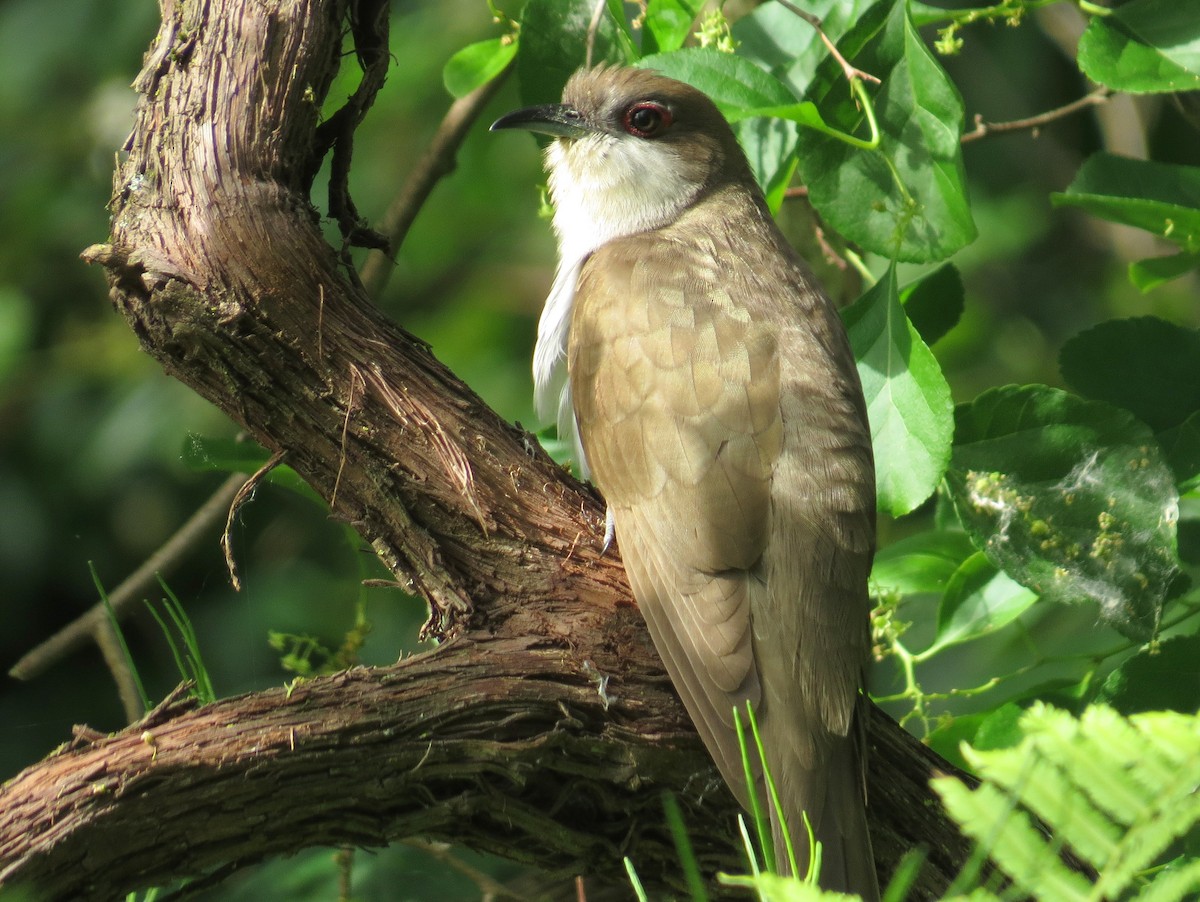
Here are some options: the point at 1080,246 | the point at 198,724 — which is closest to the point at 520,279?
the point at 1080,246

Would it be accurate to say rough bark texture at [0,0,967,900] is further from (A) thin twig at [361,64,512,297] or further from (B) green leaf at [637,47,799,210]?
(A) thin twig at [361,64,512,297]

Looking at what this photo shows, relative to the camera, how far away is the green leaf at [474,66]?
4.43m

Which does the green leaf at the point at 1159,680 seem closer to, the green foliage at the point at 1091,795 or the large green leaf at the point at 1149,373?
the large green leaf at the point at 1149,373

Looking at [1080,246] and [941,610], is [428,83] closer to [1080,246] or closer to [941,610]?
[941,610]

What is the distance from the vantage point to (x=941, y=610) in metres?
3.84

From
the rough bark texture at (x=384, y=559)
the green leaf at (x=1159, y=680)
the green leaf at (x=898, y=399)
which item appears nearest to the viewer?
the rough bark texture at (x=384, y=559)

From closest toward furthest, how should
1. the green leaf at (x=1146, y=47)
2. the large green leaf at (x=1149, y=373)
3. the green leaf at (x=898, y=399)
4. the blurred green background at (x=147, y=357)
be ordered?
the green leaf at (x=898, y=399) → the green leaf at (x=1146, y=47) → the large green leaf at (x=1149, y=373) → the blurred green background at (x=147, y=357)

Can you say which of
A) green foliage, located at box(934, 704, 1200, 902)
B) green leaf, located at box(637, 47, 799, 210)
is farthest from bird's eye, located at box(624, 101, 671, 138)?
green foliage, located at box(934, 704, 1200, 902)

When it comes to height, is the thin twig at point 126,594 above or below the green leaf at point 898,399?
below

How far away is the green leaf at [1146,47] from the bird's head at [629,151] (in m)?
1.29

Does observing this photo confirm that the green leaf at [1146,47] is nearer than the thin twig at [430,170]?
Yes

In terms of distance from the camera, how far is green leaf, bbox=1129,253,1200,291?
419cm

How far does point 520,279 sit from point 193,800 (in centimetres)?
→ 577

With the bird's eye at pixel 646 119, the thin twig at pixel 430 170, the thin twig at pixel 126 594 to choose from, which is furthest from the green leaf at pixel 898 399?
the thin twig at pixel 126 594
